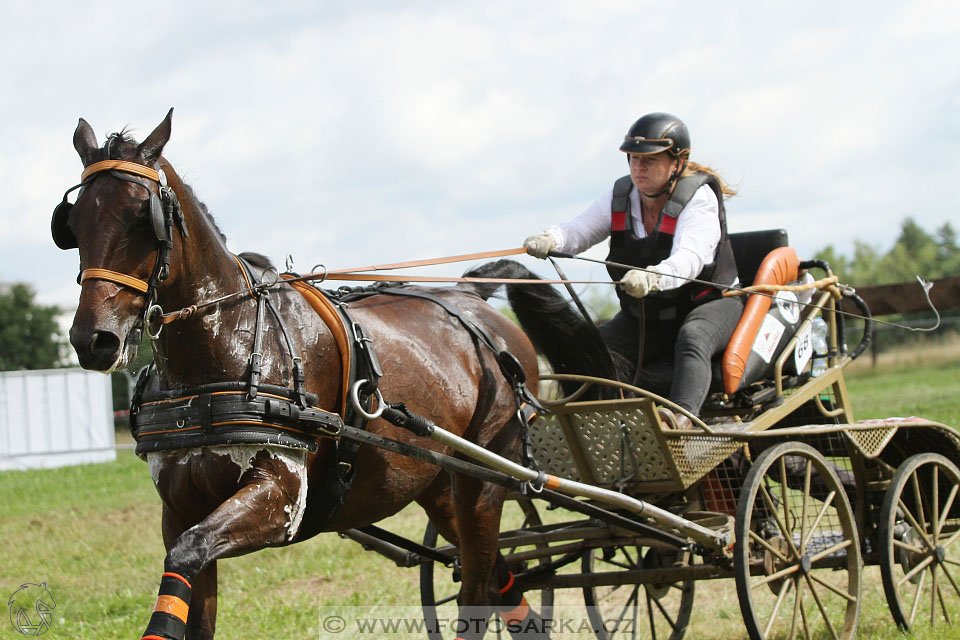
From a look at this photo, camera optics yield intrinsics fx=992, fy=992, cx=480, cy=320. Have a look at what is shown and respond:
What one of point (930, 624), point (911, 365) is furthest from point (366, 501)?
point (911, 365)

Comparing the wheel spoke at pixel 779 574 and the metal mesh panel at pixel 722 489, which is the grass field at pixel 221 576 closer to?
the wheel spoke at pixel 779 574

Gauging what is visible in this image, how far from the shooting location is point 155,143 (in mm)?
3135

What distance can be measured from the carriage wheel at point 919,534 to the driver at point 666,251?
117cm

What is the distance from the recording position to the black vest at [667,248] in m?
4.86

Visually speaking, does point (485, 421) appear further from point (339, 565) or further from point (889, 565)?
point (339, 565)

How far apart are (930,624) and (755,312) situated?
1.75 meters

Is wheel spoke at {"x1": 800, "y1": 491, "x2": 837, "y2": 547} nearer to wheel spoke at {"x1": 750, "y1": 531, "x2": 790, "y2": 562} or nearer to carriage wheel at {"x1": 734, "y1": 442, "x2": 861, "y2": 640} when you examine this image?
carriage wheel at {"x1": 734, "y1": 442, "x2": 861, "y2": 640}

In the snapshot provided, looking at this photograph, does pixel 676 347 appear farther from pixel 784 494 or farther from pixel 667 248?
pixel 784 494

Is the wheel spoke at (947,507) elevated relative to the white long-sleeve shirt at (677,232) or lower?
lower

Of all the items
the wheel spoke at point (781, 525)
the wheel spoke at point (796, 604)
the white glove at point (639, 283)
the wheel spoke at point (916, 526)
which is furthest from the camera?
the wheel spoke at point (916, 526)

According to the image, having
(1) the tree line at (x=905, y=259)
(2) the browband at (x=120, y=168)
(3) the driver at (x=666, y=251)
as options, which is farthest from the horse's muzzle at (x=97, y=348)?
(1) the tree line at (x=905, y=259)

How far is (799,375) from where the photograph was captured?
5.14 metres

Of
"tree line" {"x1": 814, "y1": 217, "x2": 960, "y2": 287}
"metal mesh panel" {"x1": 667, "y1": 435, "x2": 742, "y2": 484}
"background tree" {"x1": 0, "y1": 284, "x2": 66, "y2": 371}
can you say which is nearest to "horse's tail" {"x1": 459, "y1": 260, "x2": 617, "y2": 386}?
"metal mesh panel" {"x1": 667, "y1": 435, "x2": 742, "y2": 484}

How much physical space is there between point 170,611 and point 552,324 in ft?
8.43
